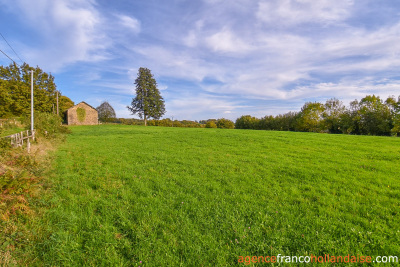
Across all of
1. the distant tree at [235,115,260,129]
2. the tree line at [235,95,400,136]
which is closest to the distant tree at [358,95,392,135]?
the tree line at [235,95,400,136]

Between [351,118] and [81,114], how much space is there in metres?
72.6

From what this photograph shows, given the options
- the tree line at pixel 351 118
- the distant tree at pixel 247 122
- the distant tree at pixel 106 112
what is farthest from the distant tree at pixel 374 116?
the distant tree at pixel 106 112

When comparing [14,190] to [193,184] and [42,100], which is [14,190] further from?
[42,100]

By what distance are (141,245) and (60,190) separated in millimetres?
Answer: 3760

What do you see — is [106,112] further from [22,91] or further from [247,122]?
[247,122]

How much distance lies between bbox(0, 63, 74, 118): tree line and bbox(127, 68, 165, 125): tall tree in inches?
741

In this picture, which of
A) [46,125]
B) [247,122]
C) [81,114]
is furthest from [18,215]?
[247,122]

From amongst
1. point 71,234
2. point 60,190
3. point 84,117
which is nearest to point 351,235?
point 71,234

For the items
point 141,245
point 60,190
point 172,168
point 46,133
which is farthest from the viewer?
point 46,133

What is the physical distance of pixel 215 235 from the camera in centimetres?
316

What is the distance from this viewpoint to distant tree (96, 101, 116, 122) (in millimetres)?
64062

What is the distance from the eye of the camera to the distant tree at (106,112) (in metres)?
64.1

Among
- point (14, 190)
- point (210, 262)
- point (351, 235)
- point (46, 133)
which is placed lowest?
point (210, 262)

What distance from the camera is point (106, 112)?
64125 mm
